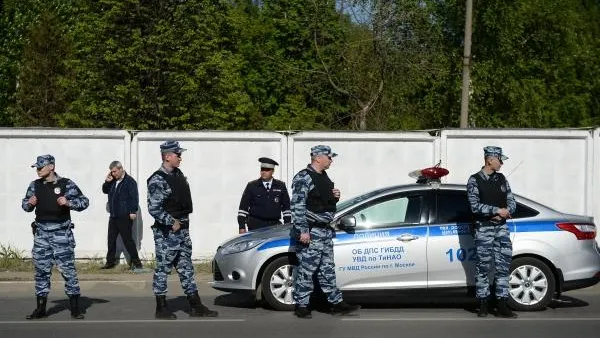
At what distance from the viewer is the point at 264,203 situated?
42.7 ft

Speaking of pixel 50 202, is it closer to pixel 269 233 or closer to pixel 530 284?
pixel 269 233

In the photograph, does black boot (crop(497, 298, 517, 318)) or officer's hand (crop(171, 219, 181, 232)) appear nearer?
officer's hand (crop(171, 219, 181, 232))

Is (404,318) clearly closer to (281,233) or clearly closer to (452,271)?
(452,271)

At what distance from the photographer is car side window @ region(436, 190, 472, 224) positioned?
1111 cm

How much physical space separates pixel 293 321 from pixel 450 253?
1995 mm

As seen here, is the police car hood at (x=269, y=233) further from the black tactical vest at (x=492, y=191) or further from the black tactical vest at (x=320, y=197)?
the black tactical vest at (x=492, y=191)

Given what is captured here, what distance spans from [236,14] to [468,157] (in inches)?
1059

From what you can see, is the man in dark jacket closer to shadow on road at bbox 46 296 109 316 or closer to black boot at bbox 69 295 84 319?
shadow on road at bbox 46 296 109 316

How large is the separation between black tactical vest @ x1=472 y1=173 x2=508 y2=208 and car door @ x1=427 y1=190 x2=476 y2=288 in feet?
1.92

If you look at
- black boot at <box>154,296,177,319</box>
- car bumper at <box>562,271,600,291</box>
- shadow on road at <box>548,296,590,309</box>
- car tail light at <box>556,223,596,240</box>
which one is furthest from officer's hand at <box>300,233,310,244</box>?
shadow on road at <box>548,296,590,309</box>

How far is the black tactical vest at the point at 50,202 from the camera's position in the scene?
10.3 metres

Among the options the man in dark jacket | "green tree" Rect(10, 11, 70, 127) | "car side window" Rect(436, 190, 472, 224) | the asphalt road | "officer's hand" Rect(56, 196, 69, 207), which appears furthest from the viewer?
"green tree" Rect(10, 11, 70, 127)

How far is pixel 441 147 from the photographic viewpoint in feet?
50.1

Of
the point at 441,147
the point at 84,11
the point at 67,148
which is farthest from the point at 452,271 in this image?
the point at 84,11
